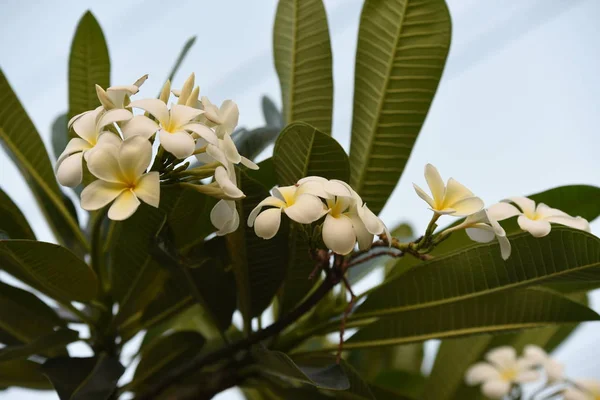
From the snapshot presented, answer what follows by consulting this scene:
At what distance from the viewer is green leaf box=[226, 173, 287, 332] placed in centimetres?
60

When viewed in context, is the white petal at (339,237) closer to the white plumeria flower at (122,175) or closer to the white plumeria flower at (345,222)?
the white plumeria flower at (345,222)

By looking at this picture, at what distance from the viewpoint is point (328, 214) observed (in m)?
0.52

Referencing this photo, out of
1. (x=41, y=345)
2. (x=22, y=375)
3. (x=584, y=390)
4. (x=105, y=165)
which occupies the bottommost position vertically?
(x=584, y=390)

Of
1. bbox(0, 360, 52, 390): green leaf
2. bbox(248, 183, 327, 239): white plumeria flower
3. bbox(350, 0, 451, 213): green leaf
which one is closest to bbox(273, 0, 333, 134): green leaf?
bbox(350, 0, 451, 213): green leaf

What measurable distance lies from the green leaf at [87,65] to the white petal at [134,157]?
0.37 m

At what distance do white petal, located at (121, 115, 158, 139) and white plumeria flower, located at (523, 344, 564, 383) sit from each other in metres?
0.72

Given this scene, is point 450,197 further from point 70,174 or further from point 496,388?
point 496,388

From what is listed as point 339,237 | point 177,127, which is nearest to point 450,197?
point 339,237

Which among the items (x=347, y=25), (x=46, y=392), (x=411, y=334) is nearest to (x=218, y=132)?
(x=411, y=334)

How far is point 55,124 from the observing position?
101 centimetres

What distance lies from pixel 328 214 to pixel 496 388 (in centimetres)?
54

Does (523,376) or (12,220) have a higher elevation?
(12,220)

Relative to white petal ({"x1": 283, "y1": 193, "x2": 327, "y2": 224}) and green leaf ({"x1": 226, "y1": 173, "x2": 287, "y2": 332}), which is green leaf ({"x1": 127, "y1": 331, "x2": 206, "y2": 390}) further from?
white petal ({"x1": 283, "y1": 193, "x2": 327, "y2": 224})

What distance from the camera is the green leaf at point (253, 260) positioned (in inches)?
23.8
